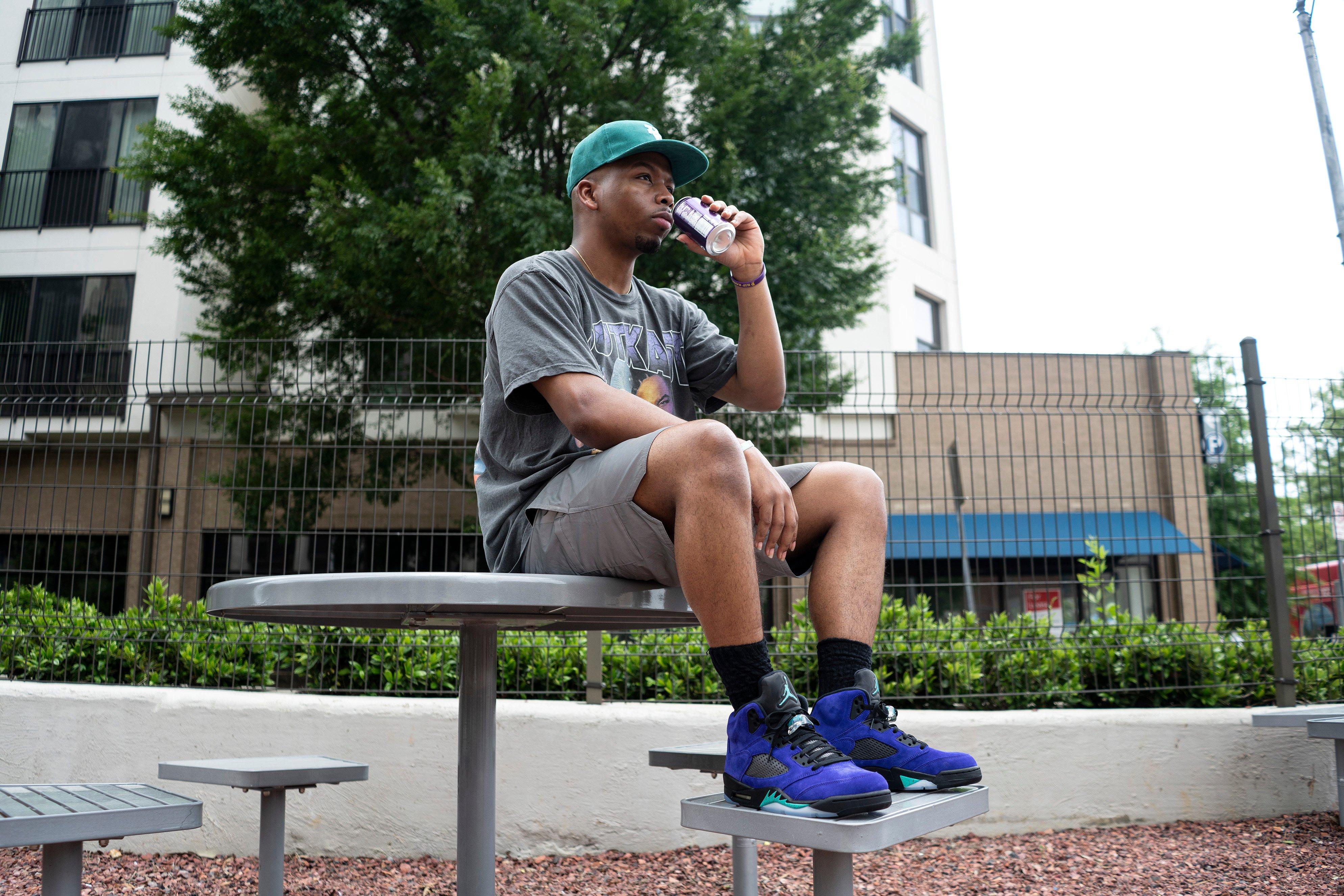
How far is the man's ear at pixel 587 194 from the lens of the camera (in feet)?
7.31

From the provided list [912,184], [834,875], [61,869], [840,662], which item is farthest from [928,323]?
[61,869]

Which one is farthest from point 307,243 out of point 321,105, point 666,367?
point 666,367

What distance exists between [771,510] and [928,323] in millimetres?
15906

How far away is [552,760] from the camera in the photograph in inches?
164

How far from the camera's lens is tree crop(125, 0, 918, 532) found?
8758 millimetres

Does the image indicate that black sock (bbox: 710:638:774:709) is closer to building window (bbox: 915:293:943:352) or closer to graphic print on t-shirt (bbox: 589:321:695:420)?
graphic print on t-shirt (bbox: 589:321:695:420)

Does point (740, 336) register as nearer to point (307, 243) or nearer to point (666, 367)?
point (666, 367)

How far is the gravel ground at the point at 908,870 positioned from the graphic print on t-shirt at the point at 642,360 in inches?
90.4

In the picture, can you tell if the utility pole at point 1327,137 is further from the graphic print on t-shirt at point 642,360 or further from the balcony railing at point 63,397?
the balcony railing at point 63,397

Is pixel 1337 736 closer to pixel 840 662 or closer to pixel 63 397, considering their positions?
pixel 840 662

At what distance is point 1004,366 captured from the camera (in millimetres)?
5883

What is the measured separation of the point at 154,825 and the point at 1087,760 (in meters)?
4.26

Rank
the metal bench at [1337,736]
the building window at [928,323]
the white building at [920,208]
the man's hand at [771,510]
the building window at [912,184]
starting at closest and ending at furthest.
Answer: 1. the man's hand at [771,510]
2. the metal bench at [1337,736]
3. the white building at [920,208]
4. the building window at [928,323]
5. the building window at [912,184]

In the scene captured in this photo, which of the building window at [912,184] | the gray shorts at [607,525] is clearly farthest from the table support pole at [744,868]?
the building window at [912,184]
